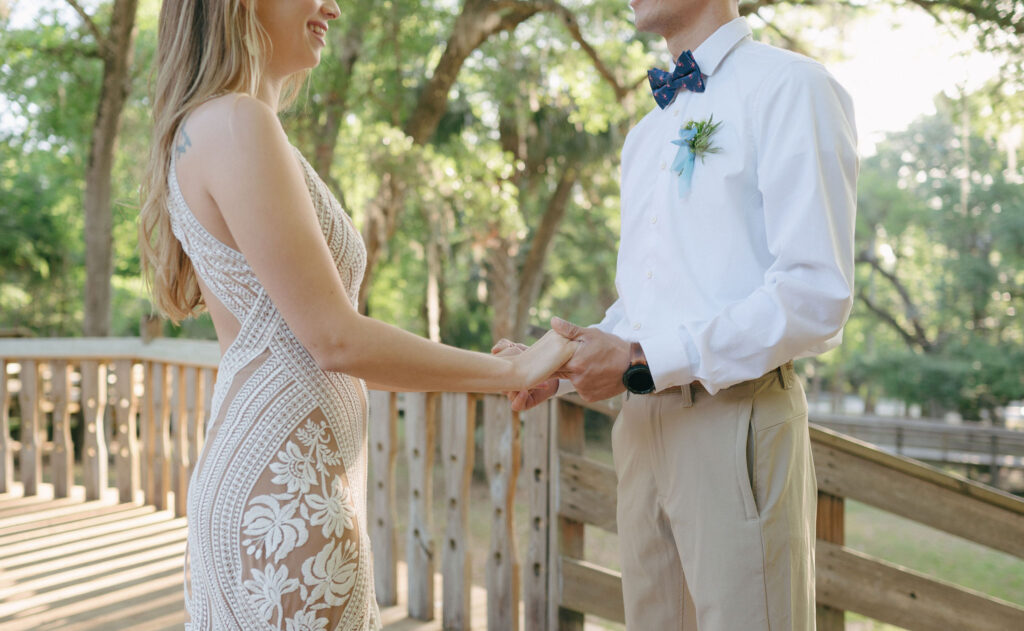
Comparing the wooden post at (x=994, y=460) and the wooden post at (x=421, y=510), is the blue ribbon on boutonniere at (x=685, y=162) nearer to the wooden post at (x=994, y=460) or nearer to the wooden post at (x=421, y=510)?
the wooden post at (x=421, y=510)

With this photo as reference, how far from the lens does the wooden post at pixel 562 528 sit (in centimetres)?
271

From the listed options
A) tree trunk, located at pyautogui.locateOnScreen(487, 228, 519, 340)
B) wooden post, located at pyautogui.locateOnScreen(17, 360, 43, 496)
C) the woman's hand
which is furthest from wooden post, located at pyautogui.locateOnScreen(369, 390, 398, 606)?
tree trunk, located at pyautogui.locateOnScreen(487, 228, 519, 340)

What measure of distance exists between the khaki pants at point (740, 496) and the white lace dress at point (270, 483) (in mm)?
572

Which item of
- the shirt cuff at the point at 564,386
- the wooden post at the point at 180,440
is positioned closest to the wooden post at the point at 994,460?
the wooden post at the point at 180,440

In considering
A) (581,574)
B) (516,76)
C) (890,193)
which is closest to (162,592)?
(581,574)

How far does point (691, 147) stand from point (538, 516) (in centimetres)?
158

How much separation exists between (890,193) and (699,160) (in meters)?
25.4

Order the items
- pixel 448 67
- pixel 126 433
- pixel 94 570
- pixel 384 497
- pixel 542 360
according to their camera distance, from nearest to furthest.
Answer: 1. pixel 542 360
2. pixel 384 497
3. pixel 94 570
4. pixel 126 433
5. pixel 448 67

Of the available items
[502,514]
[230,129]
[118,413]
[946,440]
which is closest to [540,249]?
[118,413]

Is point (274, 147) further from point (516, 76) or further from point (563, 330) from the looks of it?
point (516, 76)

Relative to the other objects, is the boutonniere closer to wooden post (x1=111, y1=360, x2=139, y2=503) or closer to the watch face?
the watch face

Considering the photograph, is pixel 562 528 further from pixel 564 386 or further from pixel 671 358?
pixel 671 358

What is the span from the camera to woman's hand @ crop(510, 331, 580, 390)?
5.08 ft

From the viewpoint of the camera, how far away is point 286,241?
121 cm
